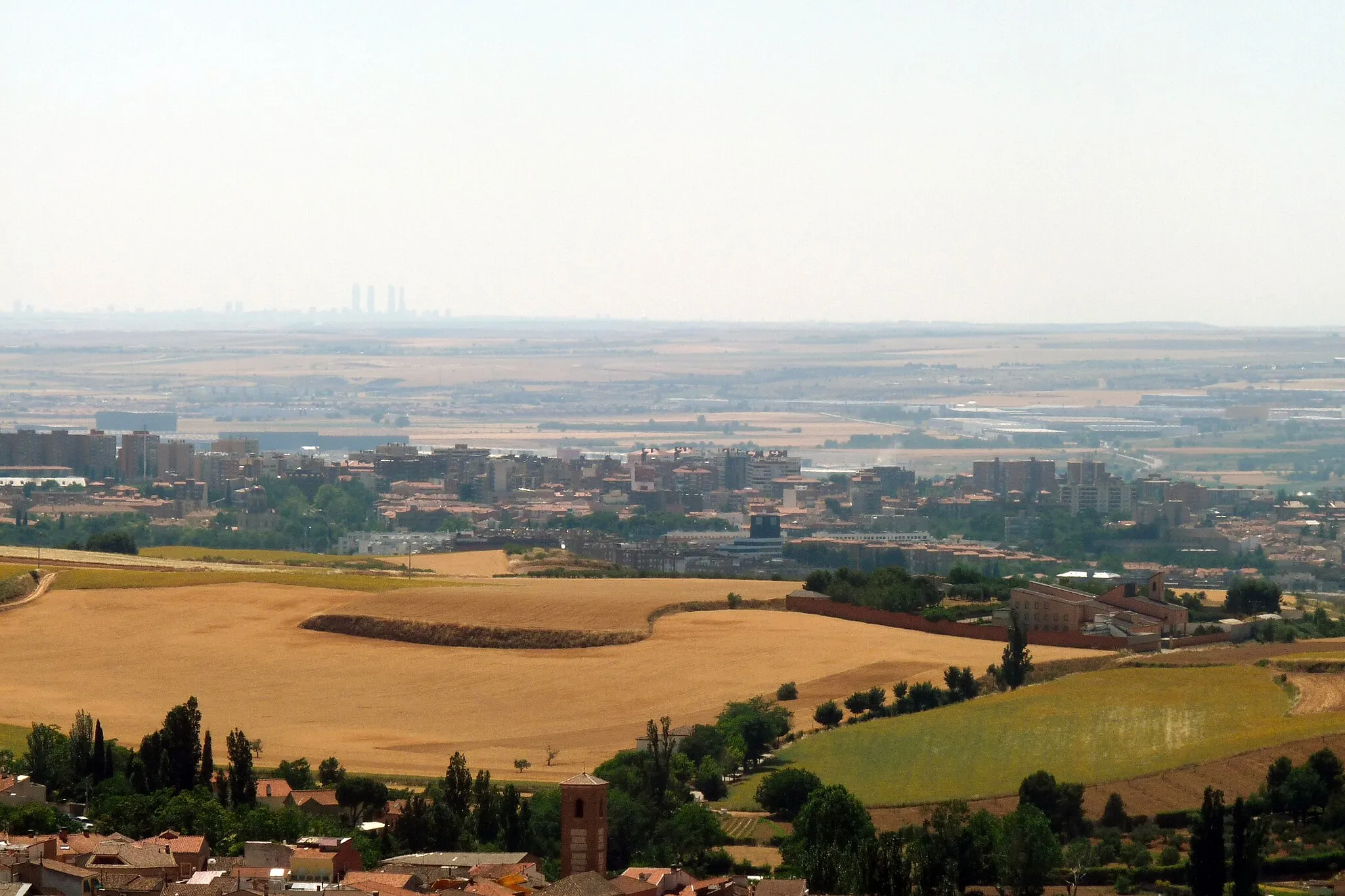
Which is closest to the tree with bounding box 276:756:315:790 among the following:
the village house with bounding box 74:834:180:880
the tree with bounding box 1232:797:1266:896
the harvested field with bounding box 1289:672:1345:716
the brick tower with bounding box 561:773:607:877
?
the village house with bounding box 74:834:180:880

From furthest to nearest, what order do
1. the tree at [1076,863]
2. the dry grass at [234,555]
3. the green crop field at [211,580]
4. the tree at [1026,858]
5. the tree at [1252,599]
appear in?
the dry grass at [234,555], the green crop field at [211,580], the tree at [1252,599], the tree at [1076,863], the tree at [1026,858]

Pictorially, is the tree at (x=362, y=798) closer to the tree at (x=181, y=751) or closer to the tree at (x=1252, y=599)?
the tree at (x=181, y=751)

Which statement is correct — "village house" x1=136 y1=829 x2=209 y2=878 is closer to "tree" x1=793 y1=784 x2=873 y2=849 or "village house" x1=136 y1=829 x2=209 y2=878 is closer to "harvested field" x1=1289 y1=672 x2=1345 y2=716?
"tree" x1=793 y1=784 x2=873 y2=849

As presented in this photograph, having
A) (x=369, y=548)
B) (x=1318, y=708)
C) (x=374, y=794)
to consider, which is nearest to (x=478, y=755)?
(x=374, y=794)

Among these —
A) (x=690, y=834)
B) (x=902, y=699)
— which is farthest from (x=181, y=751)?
(x=902, y=699)

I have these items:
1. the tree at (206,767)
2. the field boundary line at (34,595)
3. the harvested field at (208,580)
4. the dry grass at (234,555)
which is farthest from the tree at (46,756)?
the dry grass at (234,555)

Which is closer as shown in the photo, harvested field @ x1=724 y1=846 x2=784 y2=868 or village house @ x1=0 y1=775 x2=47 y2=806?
harvested field @ x1=724 y1=846 x2=784 y2=868
